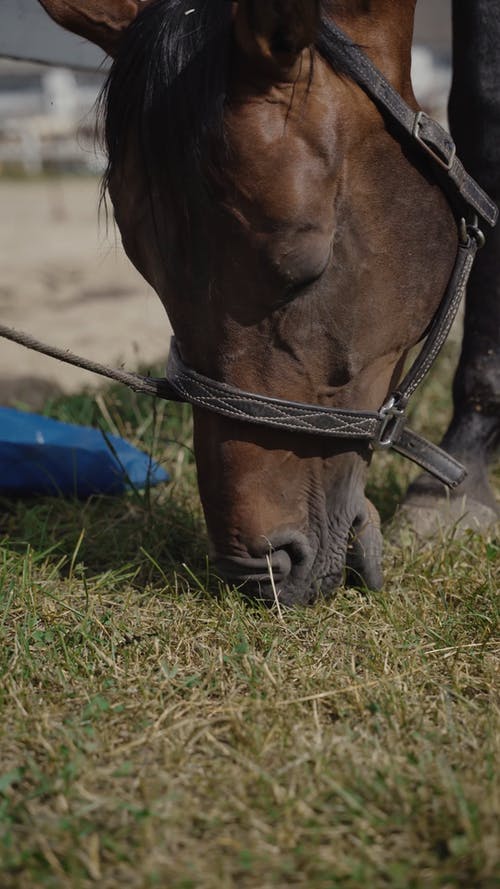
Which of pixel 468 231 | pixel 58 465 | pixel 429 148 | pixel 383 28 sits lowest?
pixel 58 465

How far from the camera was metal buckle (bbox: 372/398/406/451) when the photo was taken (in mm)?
1881

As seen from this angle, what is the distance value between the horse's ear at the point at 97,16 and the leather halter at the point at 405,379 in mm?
474

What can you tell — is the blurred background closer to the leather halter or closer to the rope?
the rope

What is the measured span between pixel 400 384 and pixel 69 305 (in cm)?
406

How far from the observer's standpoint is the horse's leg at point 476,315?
7.23 feet

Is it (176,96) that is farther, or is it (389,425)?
(389,425)

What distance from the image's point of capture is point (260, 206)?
159 centimetres

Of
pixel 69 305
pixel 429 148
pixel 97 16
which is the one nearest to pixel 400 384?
pixel 429 148

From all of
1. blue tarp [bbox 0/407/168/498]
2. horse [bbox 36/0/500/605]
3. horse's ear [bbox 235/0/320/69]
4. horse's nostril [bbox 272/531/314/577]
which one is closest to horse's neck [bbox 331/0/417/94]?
horse [bbox 36/0/500/605]

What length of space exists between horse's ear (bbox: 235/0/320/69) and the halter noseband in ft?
0.48

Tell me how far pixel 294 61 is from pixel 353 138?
0.18m

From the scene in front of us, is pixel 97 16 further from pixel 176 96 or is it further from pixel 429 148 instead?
pixel 429 148

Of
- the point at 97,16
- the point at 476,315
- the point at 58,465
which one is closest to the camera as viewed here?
the point at 97,16

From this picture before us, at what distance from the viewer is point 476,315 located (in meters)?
2.49
